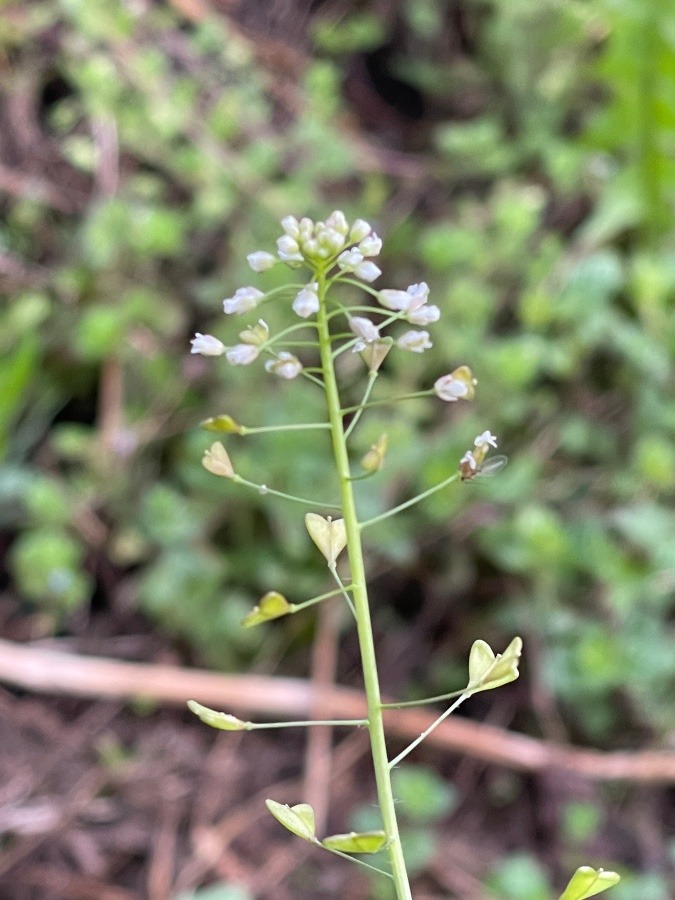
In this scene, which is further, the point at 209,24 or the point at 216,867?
the point at 209,24

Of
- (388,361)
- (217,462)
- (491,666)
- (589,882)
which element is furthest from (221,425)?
(388,361)

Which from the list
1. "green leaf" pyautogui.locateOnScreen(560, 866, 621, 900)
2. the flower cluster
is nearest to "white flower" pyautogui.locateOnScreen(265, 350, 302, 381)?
the flower cluster

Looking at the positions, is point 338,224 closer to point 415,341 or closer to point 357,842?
point 415,341

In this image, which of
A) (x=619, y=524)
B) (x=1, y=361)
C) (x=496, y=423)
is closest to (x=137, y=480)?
(x=1, y=361)

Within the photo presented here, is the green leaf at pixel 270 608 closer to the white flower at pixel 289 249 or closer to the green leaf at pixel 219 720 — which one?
the green leaf at pixel 219 720

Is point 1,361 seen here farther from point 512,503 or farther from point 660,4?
point 660,4

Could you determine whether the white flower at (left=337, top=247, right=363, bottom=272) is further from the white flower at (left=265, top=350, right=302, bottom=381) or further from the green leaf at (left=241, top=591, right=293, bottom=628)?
the green leaf at (left=241, top=591, right=293, bottom=628)

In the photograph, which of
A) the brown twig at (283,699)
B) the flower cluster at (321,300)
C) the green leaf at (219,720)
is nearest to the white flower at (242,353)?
the flower cluster at (321,300)
